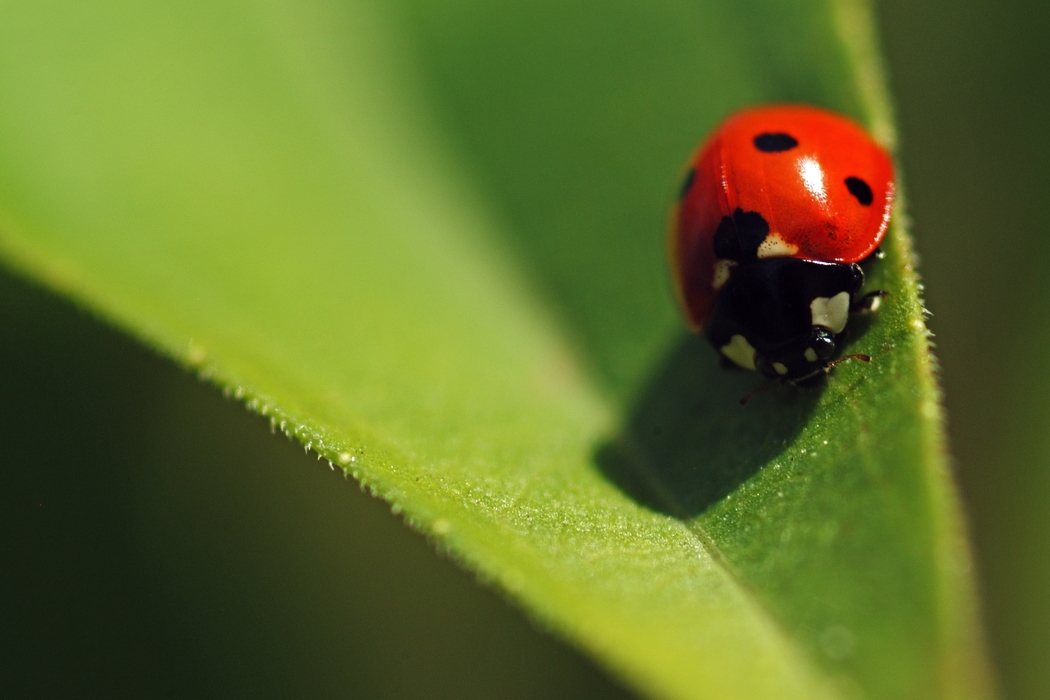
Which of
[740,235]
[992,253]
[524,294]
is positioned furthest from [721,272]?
[992,253]

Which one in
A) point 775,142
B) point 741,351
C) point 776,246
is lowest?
point 741,351

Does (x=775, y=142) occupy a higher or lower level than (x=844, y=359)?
higher

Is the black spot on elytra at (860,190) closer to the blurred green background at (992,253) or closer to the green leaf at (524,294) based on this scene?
the green leaf at (524,294)

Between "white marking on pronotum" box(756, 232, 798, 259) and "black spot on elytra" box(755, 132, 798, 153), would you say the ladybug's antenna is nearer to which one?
"white marking on pronotum" box(756, 232, 798, 259)

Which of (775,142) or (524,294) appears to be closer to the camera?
(775,142)

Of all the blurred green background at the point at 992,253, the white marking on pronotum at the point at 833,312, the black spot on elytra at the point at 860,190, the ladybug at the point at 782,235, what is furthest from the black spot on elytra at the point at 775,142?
the blurred green background at the point at 992,253

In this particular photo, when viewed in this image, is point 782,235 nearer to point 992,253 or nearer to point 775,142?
point 775,142

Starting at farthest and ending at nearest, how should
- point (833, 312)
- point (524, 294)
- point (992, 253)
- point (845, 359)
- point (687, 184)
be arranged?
point (992, 253)
point (524, 294)
point (687, 184)
point (833, 312)
point (845, 359)
